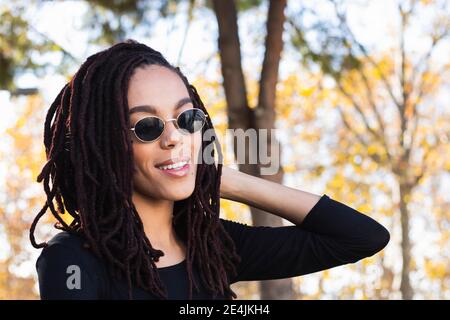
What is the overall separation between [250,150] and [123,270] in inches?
150

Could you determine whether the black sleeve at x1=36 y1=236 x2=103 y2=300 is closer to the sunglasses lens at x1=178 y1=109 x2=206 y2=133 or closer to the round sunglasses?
the round sunglasses

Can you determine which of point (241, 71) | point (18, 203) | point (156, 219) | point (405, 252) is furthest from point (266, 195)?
point (18, 203)

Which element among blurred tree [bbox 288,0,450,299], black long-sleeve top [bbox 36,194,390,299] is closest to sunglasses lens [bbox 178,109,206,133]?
black long-sleeve top [bbox 36,194,390,299]

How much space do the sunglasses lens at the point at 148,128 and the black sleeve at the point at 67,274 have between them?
15.5 inches

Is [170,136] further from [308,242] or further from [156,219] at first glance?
[308,242]

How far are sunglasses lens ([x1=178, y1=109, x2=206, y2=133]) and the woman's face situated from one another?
17mm

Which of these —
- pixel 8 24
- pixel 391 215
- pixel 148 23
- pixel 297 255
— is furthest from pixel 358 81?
pixel 297 255

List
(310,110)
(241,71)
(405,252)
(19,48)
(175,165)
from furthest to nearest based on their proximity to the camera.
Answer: (310,110)
(405,252)
(19,48)
(241,71)
(175,165)

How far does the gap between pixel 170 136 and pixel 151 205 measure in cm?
24

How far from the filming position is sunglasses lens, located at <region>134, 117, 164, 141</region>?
7.32 ft

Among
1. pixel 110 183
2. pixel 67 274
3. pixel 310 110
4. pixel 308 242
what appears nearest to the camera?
pixel 67 274

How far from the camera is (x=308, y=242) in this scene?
259cm

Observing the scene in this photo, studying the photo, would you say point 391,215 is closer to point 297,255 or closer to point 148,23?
Answer: point 148,23

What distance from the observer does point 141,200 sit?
7.59ft
